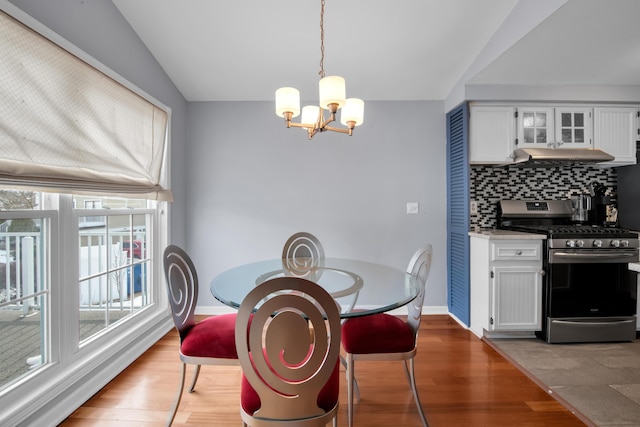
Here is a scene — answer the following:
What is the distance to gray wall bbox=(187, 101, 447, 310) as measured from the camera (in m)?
3.30

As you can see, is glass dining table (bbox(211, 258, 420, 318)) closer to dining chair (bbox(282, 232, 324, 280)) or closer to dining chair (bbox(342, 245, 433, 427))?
dining chair (bbox(282, 232, 324, 280))

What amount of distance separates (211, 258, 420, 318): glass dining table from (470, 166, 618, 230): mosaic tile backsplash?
1710 mm

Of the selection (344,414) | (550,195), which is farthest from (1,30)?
(550,195)

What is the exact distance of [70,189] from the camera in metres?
1.72

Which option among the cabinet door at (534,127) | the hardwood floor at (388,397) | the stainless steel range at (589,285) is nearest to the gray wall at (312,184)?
the cabinet door at (534,127)

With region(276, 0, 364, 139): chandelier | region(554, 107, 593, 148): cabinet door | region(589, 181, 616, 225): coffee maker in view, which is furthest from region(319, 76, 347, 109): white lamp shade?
region(589, 181, 616, 225): coffee maker

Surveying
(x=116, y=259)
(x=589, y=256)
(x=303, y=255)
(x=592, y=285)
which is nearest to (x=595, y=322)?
(x=592, y=285)

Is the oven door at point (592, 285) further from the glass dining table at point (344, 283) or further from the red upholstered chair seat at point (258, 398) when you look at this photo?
the red upholstered chair seat at point (258, 398)

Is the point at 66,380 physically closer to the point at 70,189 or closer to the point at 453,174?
the point at 70,189

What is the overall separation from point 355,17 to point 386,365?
2.59 m

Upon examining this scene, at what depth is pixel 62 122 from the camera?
1.69 metres

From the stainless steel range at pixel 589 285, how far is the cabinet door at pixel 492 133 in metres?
0.83

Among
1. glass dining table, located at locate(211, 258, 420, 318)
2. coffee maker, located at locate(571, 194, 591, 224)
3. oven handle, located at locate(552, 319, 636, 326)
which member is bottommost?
oven handle, located at locate(552, 319, 636, 326)

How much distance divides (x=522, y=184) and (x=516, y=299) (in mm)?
1268
